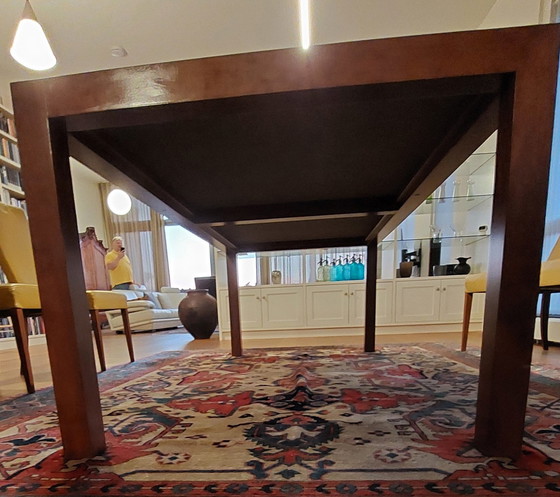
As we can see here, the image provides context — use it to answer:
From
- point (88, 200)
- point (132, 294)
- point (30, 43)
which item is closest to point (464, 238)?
point (30, 43)

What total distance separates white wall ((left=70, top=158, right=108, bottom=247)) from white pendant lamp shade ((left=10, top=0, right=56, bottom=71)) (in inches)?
143

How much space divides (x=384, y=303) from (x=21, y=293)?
8.52 feet

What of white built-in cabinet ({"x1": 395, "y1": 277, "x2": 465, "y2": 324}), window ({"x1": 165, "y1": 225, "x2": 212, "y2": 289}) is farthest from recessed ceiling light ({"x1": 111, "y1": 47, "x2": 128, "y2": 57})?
window ({"x1": 165, "y1": 225, "x2": 212, "y2": 289})

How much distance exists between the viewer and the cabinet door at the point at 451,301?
8.84 feet

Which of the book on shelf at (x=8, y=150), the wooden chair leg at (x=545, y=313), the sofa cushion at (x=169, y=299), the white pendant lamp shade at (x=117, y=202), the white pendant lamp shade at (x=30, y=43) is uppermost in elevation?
the white pendant lamp shade at (x=30, y=43)

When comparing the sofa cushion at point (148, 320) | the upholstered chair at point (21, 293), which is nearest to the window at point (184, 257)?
the sofa cushion at point (148, 320)

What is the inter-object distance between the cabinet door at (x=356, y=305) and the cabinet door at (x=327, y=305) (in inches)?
1.5

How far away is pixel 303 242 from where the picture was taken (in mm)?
1765

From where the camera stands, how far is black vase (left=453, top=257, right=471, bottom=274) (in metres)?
2.71

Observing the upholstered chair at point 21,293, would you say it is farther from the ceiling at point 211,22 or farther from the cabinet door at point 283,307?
the ceiling at point 211,22

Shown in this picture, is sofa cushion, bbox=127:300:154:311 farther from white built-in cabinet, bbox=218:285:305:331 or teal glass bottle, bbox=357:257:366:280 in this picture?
teal glass bottle, bbox=357:257:366:280

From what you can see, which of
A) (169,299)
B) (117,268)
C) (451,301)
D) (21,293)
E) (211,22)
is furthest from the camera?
(169,299)

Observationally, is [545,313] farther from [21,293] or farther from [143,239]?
[143,239]

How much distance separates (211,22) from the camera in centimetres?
255
